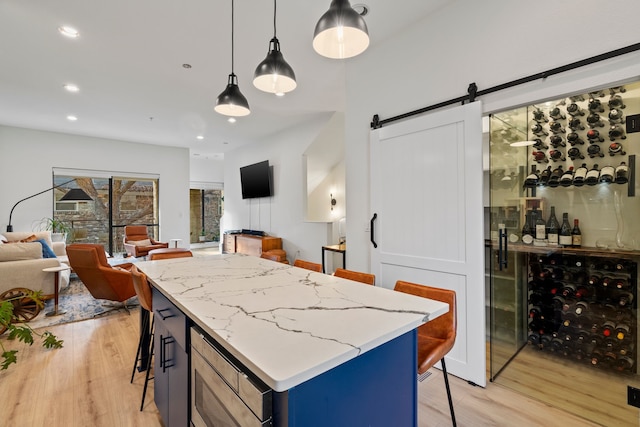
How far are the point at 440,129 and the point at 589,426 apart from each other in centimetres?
213

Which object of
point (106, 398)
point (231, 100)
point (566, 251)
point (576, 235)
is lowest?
point (106, 398)

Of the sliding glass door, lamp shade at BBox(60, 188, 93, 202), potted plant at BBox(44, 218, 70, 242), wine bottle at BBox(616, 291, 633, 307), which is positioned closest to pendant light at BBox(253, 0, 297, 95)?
wine bottle at BBox(616, 291, 633, 307)

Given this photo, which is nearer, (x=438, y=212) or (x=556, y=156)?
(x=438, y=212)

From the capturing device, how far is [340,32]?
4.73 ft

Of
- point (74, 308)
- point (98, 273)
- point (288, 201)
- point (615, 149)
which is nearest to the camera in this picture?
point (615, 149)

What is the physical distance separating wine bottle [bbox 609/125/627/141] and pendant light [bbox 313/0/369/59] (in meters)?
1.98

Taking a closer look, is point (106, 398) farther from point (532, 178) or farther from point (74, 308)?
point (532, 178)

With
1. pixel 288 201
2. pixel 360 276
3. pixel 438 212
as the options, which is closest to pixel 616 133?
pixel 438 212

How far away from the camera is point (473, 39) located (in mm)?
2254

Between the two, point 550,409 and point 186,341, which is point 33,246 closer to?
point 186,341

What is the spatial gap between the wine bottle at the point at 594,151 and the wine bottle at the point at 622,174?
0.73 ft

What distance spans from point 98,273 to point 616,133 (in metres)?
5.00

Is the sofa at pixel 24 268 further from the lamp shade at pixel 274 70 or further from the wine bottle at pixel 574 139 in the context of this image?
the wine bottle at pixel 574 139

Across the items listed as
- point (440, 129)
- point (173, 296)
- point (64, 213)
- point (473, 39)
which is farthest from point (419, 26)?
point (64, 213)
